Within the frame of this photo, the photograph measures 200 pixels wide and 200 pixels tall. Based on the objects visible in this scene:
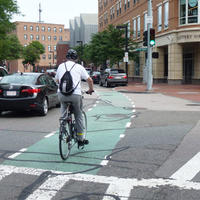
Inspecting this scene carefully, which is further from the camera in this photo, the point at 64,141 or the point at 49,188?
the point at 64,141

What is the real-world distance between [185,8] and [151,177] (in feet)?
91.6

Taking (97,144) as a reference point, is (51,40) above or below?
above

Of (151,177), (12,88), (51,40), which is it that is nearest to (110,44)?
(12,88)

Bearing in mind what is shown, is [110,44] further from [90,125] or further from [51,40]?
[51,40]

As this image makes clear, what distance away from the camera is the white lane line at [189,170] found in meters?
4.68

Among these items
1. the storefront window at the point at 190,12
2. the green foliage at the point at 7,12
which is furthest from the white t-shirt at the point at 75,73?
the green foliage at the point at 7,12

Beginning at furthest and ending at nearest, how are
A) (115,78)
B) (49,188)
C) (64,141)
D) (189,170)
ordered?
(115,78) < (64,141) < (189,170) < (49,188)

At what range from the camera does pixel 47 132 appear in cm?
826

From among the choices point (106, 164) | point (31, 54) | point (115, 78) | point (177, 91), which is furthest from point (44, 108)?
point (31, 54)

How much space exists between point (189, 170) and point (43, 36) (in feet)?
423

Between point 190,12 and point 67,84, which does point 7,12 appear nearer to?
point 190,12

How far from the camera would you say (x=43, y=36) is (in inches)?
5089

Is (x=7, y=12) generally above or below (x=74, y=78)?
above

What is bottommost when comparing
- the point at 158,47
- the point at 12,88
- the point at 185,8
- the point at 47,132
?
the point at 47,132
